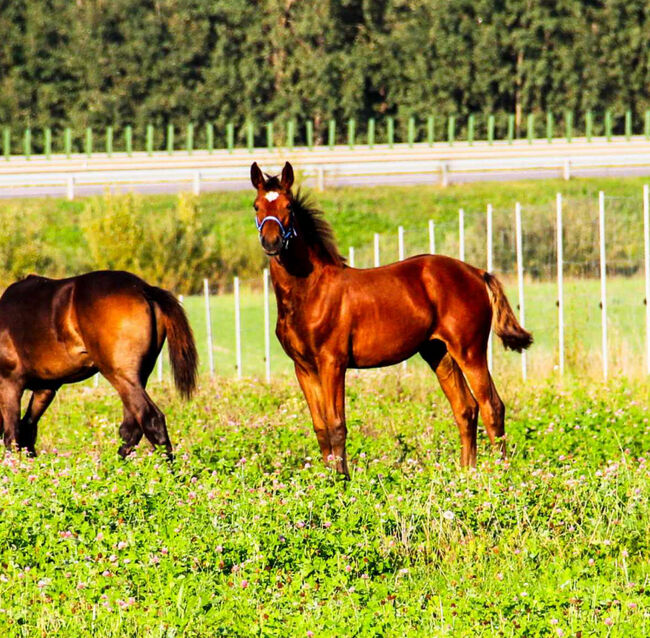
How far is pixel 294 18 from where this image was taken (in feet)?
160

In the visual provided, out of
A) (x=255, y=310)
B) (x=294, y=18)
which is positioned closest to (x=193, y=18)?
(x=294, y=18)

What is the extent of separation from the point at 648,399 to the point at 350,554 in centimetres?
678

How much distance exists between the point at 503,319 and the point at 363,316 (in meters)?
1.37

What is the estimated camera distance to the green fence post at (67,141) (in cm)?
4314

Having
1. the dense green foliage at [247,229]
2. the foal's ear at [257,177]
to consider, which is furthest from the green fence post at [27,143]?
the foal's ear at [257,177]

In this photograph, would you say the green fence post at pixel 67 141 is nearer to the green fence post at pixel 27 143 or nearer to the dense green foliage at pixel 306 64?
the dense green foliage at pixel 306 64

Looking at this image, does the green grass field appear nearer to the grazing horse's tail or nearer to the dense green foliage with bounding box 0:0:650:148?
the grazing horse's tail

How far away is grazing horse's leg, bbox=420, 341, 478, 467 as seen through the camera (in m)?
10.3

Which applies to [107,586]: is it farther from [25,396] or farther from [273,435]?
[25,396]

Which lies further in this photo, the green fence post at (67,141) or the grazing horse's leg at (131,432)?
the green fence post at (67,141)

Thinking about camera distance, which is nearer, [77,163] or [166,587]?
[166,587]

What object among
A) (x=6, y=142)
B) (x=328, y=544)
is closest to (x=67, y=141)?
(x=6, y=142)

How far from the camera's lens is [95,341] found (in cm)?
1041

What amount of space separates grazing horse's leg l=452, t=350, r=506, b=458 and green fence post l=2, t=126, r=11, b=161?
34189mm
